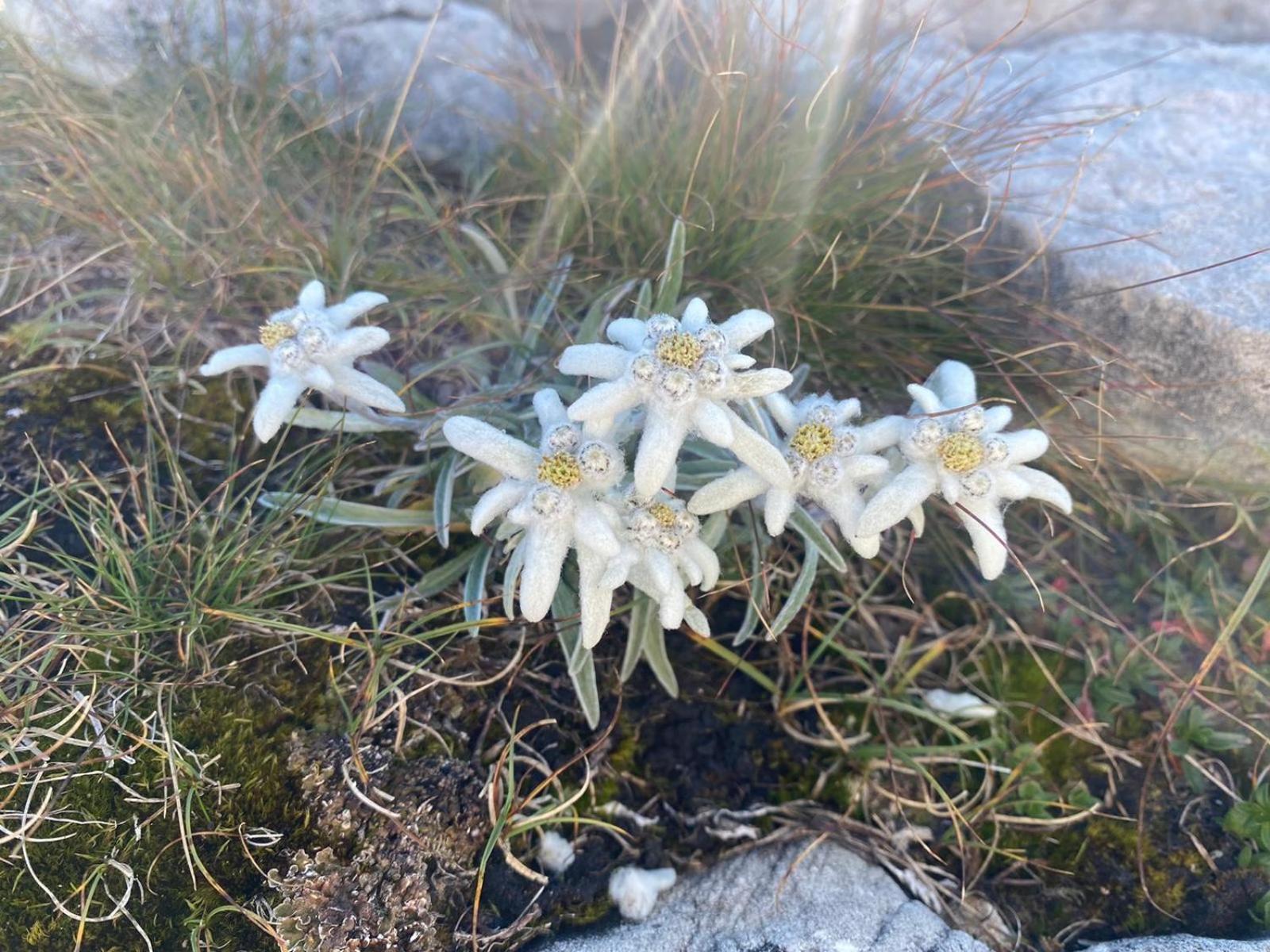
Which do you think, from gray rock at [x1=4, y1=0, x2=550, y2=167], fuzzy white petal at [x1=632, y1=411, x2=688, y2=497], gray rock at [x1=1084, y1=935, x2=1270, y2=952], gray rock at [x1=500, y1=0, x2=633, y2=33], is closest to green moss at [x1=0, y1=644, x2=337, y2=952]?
fuzzy white petal at [x1=632, y1=411, x2=688, y2=497]

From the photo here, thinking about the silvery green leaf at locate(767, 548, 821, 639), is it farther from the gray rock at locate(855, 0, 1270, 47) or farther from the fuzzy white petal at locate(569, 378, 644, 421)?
the gray rock at locate(855, 0, 1270, 47)

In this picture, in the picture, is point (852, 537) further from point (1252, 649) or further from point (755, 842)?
point (1252, 649)

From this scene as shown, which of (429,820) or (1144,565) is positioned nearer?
(429,820)

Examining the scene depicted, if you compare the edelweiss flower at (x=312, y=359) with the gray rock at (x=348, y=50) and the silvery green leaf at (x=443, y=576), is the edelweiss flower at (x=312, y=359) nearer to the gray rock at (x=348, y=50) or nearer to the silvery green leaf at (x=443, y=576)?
the silvery green leaf at (x=443, y=576)

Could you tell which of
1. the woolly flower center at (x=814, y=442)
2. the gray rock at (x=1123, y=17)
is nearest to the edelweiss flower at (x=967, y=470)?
the woolly flower center at (x=814, y=442)

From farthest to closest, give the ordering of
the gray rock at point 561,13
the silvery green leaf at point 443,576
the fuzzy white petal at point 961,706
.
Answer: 1. the gray rock at point 561,13
2. the fuzzy white petal at point 961,706
3. the silvery green leaf at point 443,576

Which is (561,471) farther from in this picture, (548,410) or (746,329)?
(746,329)

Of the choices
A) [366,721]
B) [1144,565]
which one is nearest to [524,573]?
[366,721]
